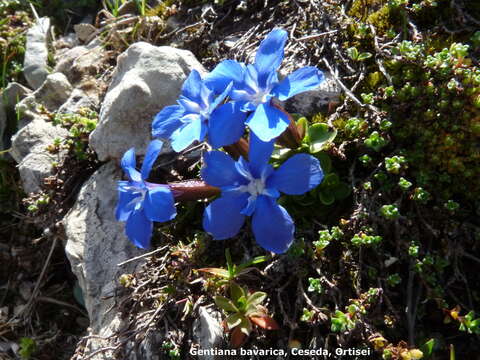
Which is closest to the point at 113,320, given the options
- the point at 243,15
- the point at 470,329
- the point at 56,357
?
the point at 56,357

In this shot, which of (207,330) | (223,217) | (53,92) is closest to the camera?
(223,217)

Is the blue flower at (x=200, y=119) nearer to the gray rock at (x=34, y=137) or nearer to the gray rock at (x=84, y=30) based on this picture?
the gray rock at (x=34, y=137)

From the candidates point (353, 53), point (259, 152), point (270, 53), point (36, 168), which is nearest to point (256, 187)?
point (259, 152)

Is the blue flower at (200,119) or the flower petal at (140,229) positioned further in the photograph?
the flower petal at (140,229)

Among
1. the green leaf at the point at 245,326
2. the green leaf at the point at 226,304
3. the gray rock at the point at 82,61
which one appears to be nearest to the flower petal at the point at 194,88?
the green leaf at the point at 226,304

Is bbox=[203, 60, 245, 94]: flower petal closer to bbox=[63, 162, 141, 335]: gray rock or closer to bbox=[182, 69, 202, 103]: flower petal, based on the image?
bbox=[182, 69, 202, 103]: flower petal

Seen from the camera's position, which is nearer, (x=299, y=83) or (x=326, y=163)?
(x=299, y=83)

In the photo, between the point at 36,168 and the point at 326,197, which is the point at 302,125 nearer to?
the point at 326,197
